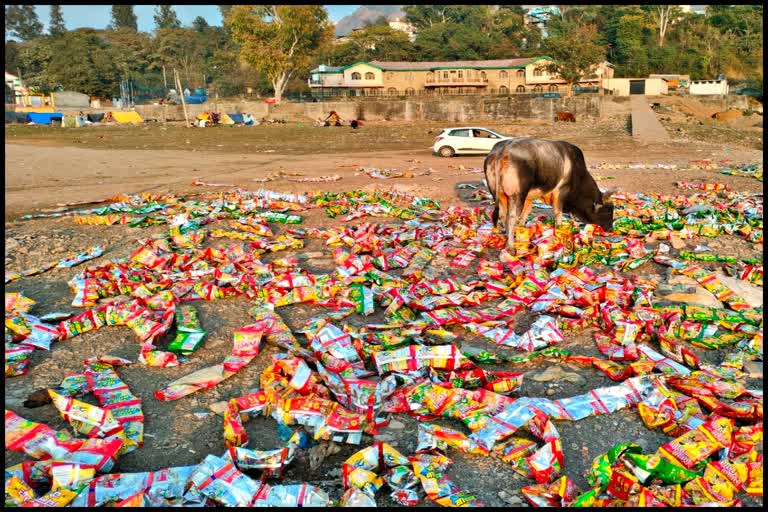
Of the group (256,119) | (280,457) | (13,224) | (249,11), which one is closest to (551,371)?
(280,457)

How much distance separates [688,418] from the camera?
401 cm

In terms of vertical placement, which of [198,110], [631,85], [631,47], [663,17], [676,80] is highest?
[663,17]

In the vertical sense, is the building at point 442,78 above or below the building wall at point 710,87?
above

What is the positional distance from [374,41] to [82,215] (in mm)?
79753

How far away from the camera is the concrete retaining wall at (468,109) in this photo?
1585 inches

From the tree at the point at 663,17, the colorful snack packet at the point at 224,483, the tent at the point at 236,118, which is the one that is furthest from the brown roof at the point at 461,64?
the colorful snack packet at the point at 224,483

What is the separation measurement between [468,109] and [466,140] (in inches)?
828

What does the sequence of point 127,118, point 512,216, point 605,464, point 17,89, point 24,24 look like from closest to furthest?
point 605,464 → point 512,216 → point 127,118 → point 17,89 → point 24,24

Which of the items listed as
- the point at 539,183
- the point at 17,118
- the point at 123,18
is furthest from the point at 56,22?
the point at 539,183

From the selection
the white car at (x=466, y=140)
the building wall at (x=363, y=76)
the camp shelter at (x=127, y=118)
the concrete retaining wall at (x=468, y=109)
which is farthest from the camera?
the building wall at (x=363, y=76)

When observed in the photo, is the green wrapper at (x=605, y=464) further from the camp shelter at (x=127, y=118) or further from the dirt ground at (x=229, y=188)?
the camp shelter at (x=127, y=118)

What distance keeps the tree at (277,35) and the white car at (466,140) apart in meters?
39.7

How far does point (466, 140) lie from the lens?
22.5 metres

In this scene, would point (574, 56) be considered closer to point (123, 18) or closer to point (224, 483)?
point (224, 483)
